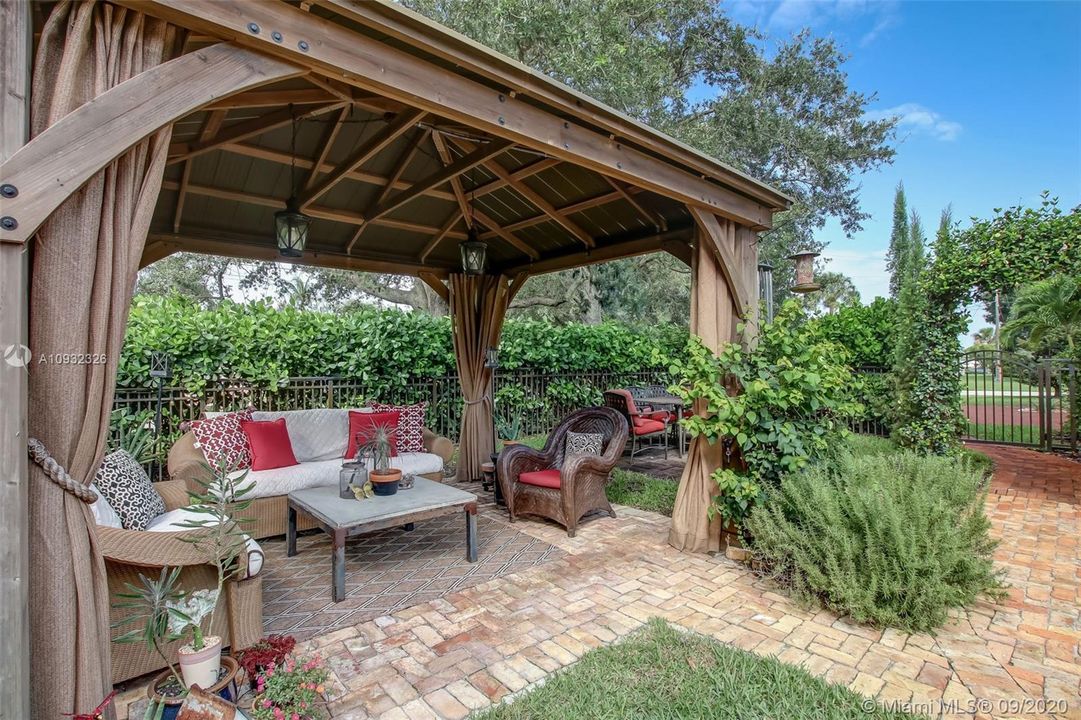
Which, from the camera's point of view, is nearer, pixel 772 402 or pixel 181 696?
pixel 181 696

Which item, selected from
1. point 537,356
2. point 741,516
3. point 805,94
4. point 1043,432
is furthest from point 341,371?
point 805,94

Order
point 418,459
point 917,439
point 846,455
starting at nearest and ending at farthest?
point 846,455
point 418,459
point 917,439

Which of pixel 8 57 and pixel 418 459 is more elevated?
pixel 8 57

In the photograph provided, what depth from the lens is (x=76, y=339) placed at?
5.48ft

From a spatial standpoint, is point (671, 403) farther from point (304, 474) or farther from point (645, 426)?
point (304, 474)

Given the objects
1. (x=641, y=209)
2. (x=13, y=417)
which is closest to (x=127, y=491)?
(x=13, y=417)

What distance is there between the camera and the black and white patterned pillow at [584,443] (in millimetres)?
4836

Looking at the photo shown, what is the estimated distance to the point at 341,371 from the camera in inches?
250

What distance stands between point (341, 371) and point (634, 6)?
8.49 meters

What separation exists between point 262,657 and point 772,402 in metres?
3.21

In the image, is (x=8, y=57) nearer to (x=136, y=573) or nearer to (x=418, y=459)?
(x=136, y=573)

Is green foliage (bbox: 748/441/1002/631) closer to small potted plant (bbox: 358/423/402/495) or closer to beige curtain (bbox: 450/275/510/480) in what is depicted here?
small potted plant (bbox: 358/423/402/495)

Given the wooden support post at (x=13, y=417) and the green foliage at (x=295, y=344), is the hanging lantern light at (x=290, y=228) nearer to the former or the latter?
the green foliage at (x=295, y=344)

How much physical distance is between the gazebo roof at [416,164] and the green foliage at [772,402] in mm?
1101
